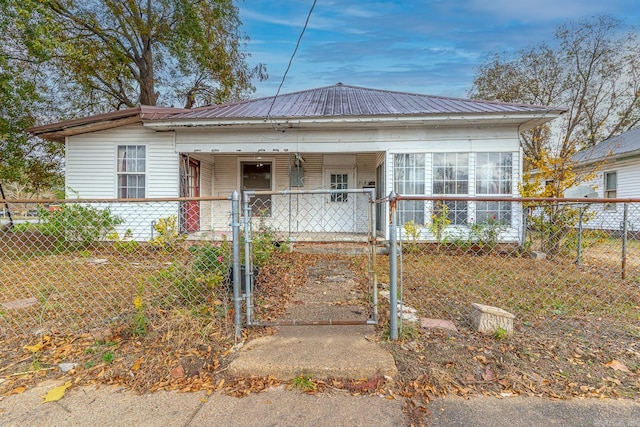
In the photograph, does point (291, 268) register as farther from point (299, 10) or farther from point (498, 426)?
point (299, 10)

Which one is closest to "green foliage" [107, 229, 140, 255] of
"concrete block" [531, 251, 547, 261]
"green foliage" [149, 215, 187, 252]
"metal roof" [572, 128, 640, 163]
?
"green foliage" [149, 215, 187, 252]

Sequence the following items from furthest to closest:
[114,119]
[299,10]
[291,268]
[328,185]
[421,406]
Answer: [328,185] < [114,119] < [291,268] < [299,10] < [421,406]

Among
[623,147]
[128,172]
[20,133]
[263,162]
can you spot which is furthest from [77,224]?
[623,147]

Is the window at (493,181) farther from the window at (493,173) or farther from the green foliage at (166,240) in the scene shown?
the green foliage at (166,240)

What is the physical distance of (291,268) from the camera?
18.6 feet

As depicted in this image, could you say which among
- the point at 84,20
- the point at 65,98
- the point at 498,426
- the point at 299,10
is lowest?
the point at 498,426

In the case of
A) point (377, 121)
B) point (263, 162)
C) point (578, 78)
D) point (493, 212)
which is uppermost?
point (578, 78)

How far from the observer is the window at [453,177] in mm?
7648

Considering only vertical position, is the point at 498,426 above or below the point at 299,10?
below

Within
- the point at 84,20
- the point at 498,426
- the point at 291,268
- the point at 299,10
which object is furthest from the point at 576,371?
the point at 84,20

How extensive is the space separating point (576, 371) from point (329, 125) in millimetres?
6584

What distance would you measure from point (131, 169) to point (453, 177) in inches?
336

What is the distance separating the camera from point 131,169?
8.15 meters

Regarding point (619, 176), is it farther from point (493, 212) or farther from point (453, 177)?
point (453, 177)
